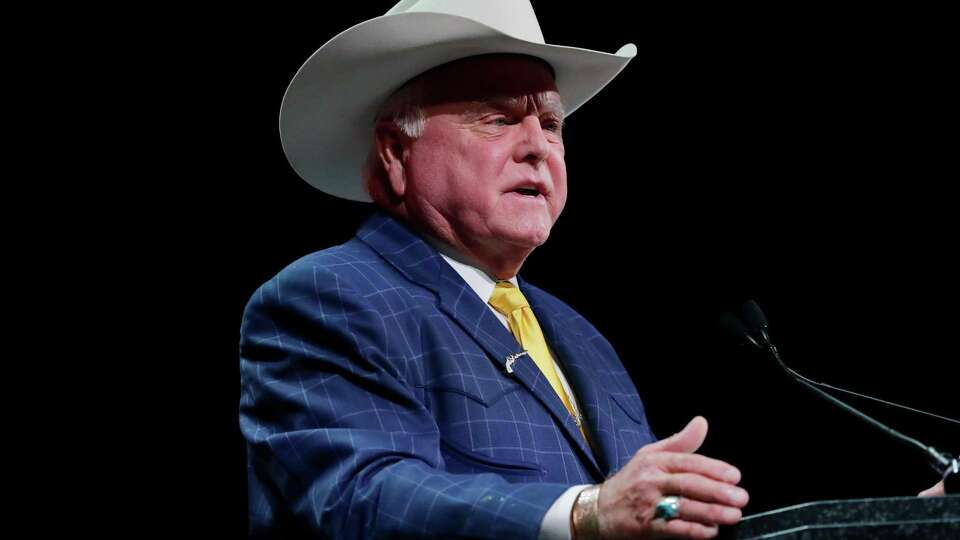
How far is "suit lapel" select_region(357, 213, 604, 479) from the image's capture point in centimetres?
222

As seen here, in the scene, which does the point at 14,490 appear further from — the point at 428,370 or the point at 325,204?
the point at 428,370

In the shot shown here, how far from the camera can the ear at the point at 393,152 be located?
2.53m

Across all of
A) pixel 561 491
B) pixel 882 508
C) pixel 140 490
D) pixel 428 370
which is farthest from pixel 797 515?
pixel 140 490

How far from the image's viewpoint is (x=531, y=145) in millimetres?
2469

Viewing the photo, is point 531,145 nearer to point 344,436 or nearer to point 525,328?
point 525,328

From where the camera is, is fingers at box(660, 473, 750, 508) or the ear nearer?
fingers at box(660, 473, 750, 508)

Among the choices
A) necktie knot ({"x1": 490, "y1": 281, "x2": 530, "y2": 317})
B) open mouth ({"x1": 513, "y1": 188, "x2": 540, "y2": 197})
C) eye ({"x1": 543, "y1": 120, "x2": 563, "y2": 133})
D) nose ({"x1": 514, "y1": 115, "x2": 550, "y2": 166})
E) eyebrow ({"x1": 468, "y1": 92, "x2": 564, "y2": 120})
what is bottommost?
necktie knot ({"x1": 490, "y1": 281, "x2": 530, "y2": 317})

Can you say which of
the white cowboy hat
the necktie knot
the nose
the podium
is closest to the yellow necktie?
the necktie knot

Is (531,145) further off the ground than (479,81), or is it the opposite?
(479,81)

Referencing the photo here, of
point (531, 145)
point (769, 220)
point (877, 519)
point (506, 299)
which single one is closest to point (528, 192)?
point (531, 145)

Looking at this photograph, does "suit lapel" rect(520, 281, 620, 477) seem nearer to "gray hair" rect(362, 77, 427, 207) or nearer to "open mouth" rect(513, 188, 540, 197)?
"open mouth" rect(513, 188, 540, 197)

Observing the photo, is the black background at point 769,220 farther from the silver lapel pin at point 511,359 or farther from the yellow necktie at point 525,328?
the silver lapel pin at point 511,359

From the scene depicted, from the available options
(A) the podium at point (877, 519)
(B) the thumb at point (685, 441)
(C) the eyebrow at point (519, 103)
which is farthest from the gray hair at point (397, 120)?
(A) the podium at point (877, 519)

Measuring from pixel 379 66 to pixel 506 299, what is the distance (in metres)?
0.54
